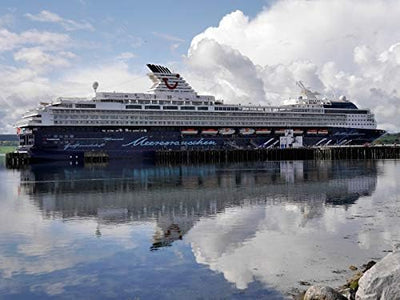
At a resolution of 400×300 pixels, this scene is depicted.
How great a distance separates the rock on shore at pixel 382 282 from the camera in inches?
374

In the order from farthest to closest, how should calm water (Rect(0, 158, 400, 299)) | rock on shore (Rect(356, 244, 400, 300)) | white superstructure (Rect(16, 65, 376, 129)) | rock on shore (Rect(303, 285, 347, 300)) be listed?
white superstructure (Rect(16, 65, 376, 129)) → calm water (Rect(0, 158, 400, 299)) → rock on shore (Rect(303, 285, 347, 300)) → rock on shore (Rect(356, 244, 400, 300))

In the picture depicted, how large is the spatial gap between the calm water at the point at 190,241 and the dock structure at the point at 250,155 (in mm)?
48381

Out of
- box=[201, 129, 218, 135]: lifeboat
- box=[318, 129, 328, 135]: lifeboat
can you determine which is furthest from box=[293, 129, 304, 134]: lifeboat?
box=[201, 129, 218, 135]: lifeboat

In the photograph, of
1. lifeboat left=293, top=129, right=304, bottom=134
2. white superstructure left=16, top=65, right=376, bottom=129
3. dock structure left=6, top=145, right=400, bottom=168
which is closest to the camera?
dock structure left=6, top=145, right=400, bottom=168

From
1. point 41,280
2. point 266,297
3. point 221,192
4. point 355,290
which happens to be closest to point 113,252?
point 41,280

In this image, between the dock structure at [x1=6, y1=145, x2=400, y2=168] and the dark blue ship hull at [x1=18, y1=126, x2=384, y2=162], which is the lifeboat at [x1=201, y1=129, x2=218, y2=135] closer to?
the dark blue ship hull at [x1=18, y1=126, x2=384, y2=162]

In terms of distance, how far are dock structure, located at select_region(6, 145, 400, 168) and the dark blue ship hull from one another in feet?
6.63

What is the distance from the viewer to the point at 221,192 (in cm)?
3422

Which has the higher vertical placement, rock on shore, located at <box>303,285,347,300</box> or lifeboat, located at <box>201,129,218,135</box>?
lifeboat, located at <box>201,129,218,135</box>

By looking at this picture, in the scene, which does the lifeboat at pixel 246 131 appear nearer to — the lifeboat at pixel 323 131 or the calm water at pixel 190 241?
the lifeboat at pixel 323 131

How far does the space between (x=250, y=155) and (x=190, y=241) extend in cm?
6811

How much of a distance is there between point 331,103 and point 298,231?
91.8 m

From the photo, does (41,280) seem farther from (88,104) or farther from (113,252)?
(88,104)

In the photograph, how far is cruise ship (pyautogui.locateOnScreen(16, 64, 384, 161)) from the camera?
268 ft
